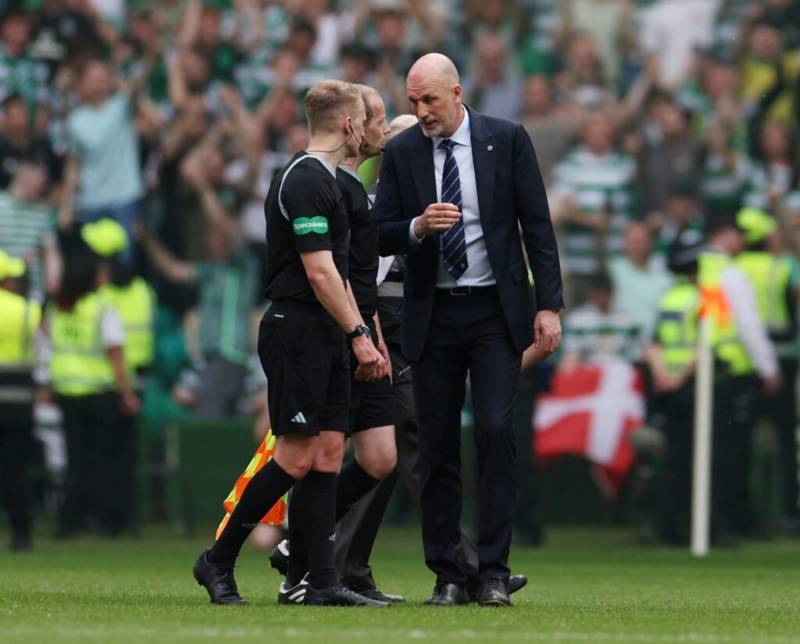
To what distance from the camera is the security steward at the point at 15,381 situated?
15.6 metres

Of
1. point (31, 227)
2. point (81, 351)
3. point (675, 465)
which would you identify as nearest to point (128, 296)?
point (81, 351)

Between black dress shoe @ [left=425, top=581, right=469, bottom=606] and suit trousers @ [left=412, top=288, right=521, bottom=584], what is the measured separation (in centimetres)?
4

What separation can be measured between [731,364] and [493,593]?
7374mm

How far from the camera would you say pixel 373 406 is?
9.45 metres

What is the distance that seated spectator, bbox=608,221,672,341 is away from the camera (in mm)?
18281

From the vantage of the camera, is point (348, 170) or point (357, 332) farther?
point (348, 170)

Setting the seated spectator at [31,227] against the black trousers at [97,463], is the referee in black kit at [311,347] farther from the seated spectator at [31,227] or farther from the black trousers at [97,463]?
the seated spectator at [31,227]

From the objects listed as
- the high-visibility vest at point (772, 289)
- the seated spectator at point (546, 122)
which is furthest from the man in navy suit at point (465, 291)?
the seated spectator at point (546, 122)

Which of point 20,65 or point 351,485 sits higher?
point 20,65

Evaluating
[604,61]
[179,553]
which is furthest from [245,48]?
[179,553]

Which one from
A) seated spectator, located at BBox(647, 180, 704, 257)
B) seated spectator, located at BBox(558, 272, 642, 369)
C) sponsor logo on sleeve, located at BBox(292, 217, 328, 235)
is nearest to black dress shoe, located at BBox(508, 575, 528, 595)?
sponsor logo on sleeve, located at BBox(292, 217, 328, 235)

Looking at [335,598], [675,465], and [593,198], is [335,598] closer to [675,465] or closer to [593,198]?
[675,465]

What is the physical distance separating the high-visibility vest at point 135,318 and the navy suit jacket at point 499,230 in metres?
8.75

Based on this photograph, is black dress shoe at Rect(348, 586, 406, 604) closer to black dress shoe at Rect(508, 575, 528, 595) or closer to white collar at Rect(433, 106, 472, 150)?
black dress shoe at Rect(508, 575, 528, 595)
